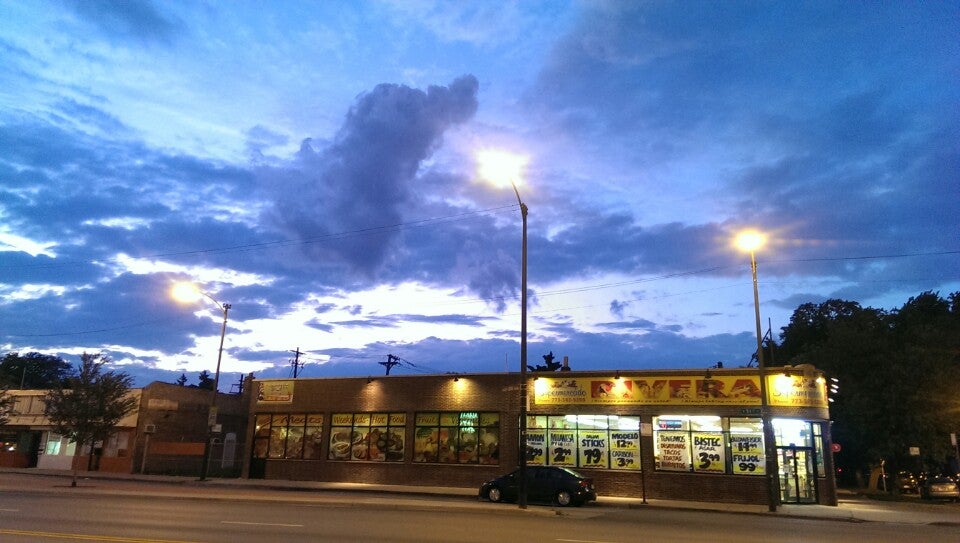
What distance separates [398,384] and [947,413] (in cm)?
2878

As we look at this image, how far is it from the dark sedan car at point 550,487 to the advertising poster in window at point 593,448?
5648 millimetres

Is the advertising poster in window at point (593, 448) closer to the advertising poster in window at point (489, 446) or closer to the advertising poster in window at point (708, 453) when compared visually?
the advertising poster in window at point (708, 453)

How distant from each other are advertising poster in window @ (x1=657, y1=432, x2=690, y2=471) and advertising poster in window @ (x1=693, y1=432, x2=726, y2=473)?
38 centimetres

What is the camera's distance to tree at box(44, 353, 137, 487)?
33719mm

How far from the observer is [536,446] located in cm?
3167

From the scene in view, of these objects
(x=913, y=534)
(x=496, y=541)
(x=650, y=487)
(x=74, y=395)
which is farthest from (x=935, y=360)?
(x=74, y=395)

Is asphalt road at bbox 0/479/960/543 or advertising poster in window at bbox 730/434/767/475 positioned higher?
advertising poster in window at bbox 730/434/767/475

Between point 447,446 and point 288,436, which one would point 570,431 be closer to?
point 447,446

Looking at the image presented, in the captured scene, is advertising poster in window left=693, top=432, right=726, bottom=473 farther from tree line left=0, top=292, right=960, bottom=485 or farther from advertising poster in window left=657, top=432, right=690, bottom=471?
tree line left=0, top=292, right=960, bottom=485

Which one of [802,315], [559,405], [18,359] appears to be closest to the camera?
[559,405]

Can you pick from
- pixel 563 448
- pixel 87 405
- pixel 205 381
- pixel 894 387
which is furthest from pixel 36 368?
pixel 894 387

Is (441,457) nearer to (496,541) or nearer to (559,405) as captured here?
(559,405)

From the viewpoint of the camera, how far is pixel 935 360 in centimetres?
3606

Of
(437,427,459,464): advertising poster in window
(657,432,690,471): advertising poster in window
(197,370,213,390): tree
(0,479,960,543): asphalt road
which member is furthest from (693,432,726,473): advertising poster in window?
(197,370,213,390): tree
